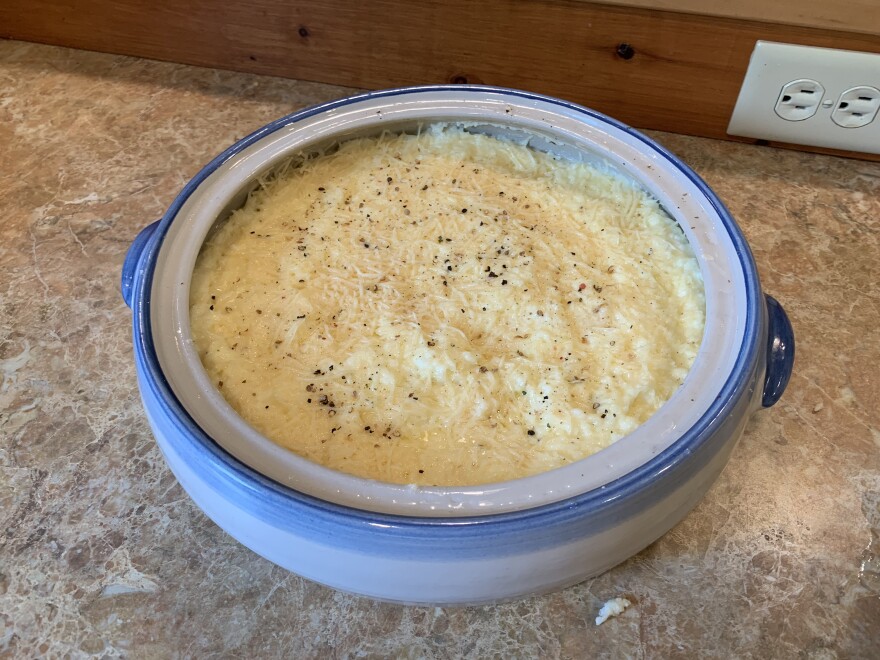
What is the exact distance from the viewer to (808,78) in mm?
1141

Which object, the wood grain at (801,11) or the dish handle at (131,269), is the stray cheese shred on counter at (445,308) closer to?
the dish handle at (131,269)

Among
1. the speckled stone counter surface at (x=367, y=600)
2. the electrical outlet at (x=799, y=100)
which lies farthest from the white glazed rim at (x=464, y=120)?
the electrical outlet at (x=799, y=100)

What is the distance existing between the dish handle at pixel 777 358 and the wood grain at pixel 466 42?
0.60m

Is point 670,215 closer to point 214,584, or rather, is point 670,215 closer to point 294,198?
point 294,198

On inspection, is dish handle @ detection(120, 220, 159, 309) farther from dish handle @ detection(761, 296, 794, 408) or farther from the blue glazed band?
dish handle @ detection(761, 296, 794, 408)

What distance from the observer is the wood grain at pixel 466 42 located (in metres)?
1.16

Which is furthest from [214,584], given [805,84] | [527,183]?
[805,84]

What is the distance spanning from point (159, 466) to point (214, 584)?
0.60 ft

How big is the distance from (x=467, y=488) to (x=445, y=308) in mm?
301

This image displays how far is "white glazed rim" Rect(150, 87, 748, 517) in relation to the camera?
0.59m

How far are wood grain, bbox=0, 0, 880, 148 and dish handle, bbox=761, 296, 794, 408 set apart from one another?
60 centimetres

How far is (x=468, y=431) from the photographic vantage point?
0.73 meters

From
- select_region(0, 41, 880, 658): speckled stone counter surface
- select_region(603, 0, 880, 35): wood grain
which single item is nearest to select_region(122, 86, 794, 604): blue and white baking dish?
select_region(0, 41, 880, 658): speckled stone counter surface

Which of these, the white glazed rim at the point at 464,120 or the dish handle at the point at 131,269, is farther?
the dish handle at the point at 131,269
